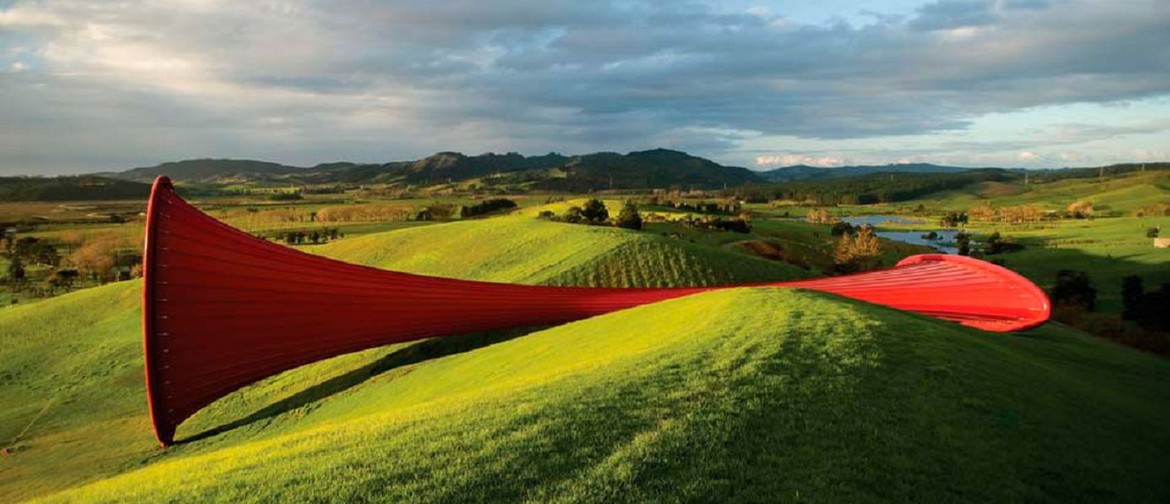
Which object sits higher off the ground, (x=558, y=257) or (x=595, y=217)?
(x=595, y=217)

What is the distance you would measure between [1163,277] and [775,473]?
72.6 meters

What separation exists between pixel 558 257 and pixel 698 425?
30.7 meters

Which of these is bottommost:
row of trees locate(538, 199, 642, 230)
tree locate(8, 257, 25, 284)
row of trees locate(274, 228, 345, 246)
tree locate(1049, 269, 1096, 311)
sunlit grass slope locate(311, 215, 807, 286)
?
tree locate(8, 257, 25, 284)

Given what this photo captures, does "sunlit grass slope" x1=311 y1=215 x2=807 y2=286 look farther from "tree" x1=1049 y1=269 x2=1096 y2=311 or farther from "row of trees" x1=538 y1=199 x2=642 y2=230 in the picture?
"tree" x1=1049 y1=269 x2=1096 y2=311

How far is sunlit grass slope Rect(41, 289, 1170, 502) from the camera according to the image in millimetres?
7762

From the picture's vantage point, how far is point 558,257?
130ft

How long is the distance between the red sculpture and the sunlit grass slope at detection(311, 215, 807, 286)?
8.22 meters

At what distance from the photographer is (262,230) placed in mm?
95062

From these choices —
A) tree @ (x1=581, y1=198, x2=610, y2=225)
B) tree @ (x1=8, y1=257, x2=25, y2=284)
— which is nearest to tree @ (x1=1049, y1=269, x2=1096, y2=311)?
tree @ (x1=581, y1=198, x2=610, y2=225)

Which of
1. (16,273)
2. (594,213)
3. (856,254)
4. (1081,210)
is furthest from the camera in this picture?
(1081,210)

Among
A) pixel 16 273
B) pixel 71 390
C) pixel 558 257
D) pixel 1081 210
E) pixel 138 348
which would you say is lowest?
pixel 16 273

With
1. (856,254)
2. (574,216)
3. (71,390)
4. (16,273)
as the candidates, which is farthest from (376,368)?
(16,273)

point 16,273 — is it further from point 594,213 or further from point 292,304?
point 292,304

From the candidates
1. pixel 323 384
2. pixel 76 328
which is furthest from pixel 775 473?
pixel 76 328
